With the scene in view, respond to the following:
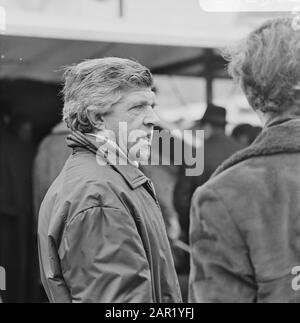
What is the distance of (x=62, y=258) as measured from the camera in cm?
226

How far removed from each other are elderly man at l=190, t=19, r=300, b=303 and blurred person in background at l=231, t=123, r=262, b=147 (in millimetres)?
128

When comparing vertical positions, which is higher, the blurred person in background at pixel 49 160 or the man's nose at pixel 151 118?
the man's nose at pixel 151 118

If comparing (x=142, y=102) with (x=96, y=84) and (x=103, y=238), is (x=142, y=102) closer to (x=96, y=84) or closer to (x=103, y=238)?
(x=96, y=84)

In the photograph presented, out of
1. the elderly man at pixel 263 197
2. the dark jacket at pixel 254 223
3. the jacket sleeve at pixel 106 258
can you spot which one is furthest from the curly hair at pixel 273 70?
the jacket sleeve at pixel 106 258

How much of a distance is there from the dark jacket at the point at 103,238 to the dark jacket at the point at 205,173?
11 cm

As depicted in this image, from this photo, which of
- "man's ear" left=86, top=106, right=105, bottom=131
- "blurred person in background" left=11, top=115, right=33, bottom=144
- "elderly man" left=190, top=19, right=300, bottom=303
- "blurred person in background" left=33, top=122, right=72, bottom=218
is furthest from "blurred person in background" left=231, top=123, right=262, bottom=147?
"blurred person in background" left=11, top=115, right=33, bottom=144

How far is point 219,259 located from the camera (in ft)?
6.89

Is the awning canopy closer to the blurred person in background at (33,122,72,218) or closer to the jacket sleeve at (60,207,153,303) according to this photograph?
the blurred person in background at (33,122,72,218)

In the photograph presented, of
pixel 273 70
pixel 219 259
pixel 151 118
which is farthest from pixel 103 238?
pixel 273 70

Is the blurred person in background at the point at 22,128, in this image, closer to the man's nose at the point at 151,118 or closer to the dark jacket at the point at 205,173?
the man's nose at the point at 151,118

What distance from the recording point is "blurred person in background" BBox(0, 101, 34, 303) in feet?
8.06

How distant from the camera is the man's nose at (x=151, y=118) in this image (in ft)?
8.05
